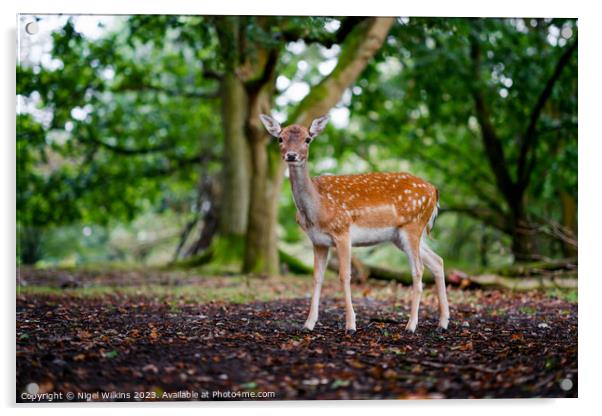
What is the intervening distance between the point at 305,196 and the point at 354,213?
419 mm

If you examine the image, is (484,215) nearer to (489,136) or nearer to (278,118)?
(489,136)

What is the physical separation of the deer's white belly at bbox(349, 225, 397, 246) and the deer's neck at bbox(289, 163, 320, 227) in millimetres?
330

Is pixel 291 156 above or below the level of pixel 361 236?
above

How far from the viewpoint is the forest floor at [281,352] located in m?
4.19

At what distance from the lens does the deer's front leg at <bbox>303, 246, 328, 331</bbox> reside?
17.5 feet

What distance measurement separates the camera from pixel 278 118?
41.1ft

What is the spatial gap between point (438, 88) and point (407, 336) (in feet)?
23.9

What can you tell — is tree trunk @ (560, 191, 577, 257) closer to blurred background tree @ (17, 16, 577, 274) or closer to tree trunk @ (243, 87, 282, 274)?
blurred background tree @ (17, 16, 577, 274)

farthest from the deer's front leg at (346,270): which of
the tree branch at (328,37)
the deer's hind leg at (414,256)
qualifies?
the tree branch at (328,37)

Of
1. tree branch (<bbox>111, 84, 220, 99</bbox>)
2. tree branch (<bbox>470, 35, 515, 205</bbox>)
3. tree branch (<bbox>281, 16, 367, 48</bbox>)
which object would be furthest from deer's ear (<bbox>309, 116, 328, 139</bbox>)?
tree branch (<bbox>111, 84, 220, 99</bbox>)

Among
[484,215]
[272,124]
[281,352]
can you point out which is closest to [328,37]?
[272,124]

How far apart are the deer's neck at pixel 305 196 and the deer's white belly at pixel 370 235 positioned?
Answer: 0.33 m

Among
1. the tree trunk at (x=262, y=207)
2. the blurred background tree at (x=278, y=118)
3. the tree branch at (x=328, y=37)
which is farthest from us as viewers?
the tree trunk at (x=262, y=207)

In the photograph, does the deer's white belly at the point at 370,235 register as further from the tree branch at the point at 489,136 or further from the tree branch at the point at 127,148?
the tree branch at the point at 127,148
